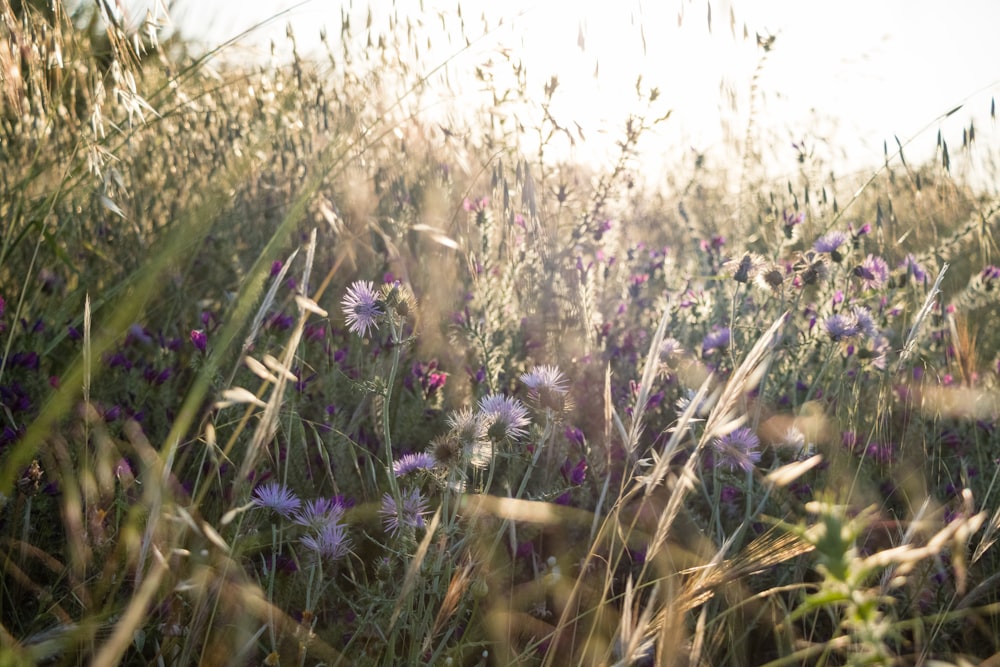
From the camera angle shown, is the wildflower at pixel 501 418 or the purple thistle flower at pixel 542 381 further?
the purple thistle flower at pixel 542 381

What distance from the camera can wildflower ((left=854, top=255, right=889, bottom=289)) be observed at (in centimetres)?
198

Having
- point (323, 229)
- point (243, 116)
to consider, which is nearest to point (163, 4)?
point (323, 229)

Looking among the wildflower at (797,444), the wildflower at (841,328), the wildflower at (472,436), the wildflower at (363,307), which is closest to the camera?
the wildflower at (472,436)

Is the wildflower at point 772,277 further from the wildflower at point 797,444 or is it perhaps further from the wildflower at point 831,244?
the wildflower at point 797,444

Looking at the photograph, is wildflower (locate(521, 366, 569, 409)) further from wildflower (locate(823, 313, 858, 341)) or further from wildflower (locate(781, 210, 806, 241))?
wildflower (locate(781, 210, 806, 241))

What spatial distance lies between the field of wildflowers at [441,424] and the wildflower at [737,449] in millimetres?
12

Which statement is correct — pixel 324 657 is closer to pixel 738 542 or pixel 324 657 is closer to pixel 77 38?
pixel 738 542

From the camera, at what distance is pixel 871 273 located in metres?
2.00

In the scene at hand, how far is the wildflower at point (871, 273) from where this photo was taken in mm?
1978

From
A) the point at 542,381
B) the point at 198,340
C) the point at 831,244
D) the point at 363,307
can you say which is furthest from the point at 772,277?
the point at 198,340

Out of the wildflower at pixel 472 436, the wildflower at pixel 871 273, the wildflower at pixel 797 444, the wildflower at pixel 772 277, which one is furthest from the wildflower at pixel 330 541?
the wildflower at pixel 871 273

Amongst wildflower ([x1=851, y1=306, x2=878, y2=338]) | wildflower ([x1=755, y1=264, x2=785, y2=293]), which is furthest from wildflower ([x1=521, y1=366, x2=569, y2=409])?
wildflower ([x1=851, y1=306, x2=878, y2=338])

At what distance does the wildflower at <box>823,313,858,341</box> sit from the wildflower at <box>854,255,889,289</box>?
0.22m

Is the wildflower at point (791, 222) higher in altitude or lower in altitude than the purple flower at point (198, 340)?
lower
